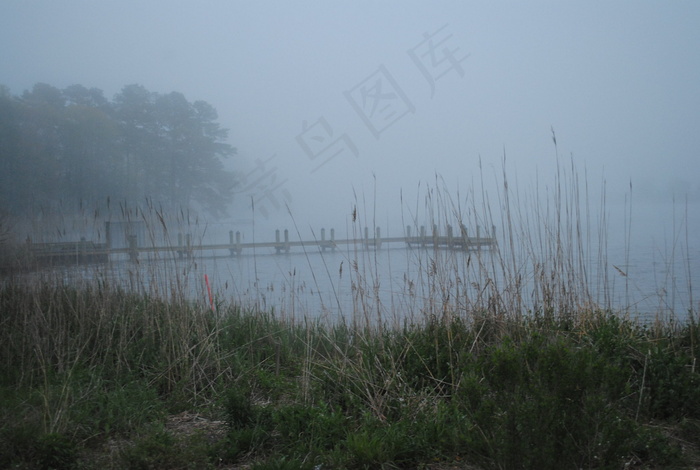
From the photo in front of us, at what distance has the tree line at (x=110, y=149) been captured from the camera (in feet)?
25.8

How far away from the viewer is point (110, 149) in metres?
10.1

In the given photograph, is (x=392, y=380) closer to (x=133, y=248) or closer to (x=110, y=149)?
(x=133, y=248)

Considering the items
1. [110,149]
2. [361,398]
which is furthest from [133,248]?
[110,149]

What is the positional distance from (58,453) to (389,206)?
283 cm

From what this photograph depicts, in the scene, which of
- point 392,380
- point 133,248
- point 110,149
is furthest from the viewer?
point 110,149

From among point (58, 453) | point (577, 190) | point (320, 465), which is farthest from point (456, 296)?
point (58, 453)

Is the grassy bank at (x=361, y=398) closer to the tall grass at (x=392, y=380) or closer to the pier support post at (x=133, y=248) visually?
the tall grass at (x=392, y=380)

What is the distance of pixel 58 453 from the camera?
5.70 ft

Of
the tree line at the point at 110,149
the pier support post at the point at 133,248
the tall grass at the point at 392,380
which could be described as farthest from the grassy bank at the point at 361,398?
the tree line at the point at 110,149

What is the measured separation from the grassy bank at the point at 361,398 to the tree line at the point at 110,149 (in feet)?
14.0

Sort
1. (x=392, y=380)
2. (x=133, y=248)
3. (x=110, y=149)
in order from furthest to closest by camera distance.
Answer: (x=110, y=149) < (x=133, y=248) < (x=392, y=380)

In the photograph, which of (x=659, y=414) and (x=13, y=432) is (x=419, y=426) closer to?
(x=659, y=414)

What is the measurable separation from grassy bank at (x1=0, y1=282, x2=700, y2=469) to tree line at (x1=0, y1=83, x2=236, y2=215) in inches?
168

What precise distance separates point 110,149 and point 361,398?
31.8ft
